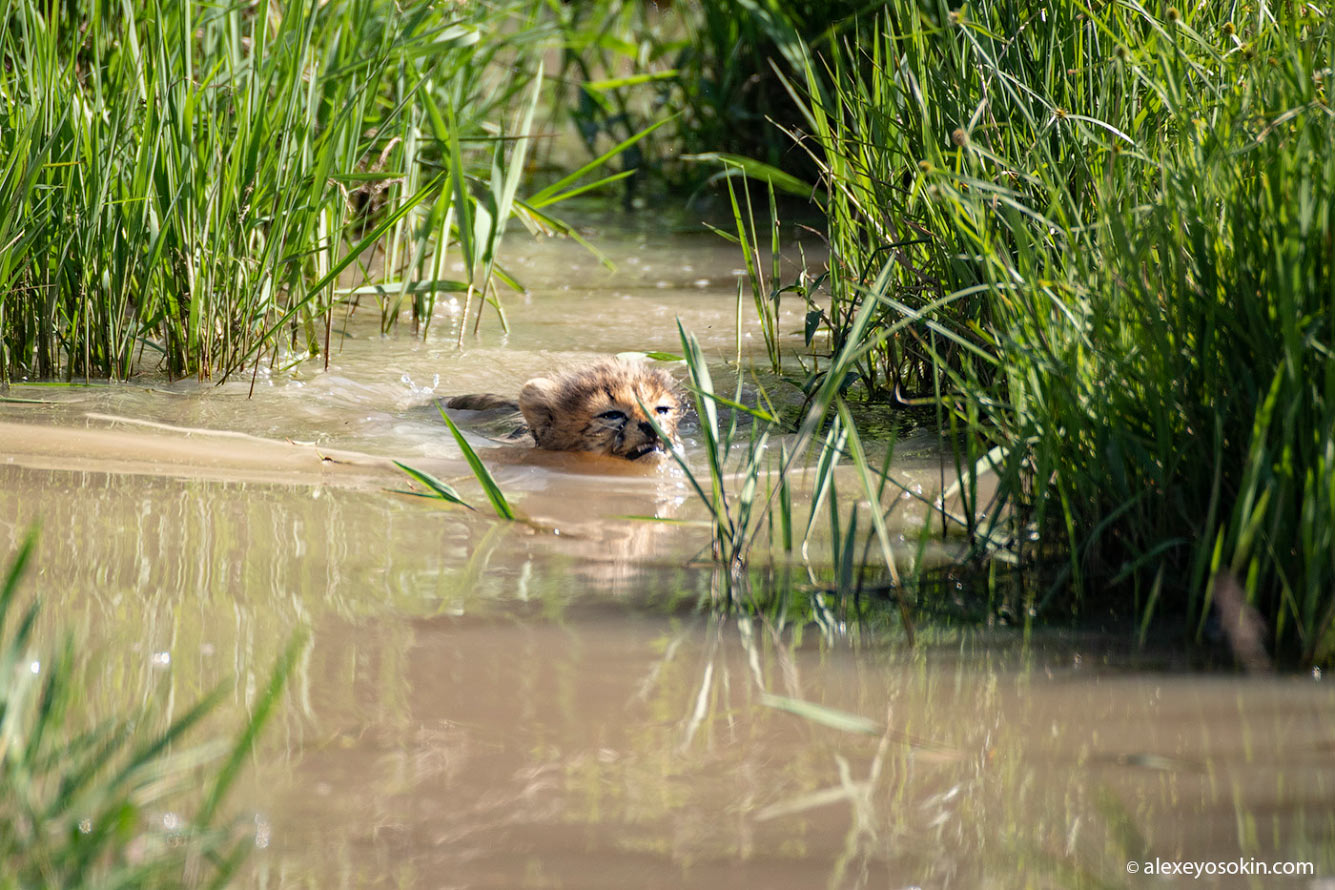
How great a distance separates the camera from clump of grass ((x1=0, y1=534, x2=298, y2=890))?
1.53 meters

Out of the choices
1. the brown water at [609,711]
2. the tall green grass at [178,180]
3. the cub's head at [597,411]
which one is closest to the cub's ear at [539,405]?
the cub's head at [597,411]

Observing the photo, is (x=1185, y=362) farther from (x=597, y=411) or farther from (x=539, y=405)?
(x=539, y=405)

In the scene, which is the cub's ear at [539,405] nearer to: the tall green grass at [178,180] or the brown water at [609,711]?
the tall green grass at [178,180]

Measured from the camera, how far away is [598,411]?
460 cm

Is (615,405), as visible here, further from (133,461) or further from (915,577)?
(915,577)

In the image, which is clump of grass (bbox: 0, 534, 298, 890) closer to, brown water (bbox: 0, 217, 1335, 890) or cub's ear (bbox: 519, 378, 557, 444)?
brown water (bbox: 0, 217, 1335, 890)

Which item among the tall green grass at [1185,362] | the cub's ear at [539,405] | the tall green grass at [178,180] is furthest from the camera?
the cub's ear at [539,405]

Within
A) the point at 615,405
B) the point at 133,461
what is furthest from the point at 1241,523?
the point at 133,461

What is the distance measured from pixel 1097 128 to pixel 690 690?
2.09m

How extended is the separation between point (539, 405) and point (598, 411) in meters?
0.21

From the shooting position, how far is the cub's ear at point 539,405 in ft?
15.3

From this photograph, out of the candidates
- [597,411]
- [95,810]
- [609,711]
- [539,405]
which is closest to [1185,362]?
[609,711]

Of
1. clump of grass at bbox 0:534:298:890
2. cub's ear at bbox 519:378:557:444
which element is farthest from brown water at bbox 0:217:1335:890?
cub's ear at bbox 519:378:557:444

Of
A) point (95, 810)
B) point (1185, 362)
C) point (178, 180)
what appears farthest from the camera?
point (178, 180)
